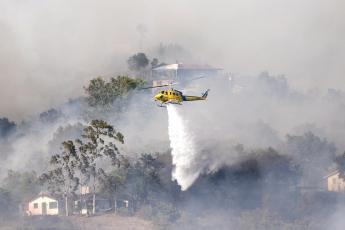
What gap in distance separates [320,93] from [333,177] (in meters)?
55.1

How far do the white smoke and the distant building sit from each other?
58.4 ft

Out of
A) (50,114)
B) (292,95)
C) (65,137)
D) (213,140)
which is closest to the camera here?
(213,140)

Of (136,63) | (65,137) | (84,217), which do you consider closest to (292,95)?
(136,63)

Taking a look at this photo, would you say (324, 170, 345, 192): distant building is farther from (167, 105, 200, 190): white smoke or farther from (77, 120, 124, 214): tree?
(77, 120, 124, 214): tree

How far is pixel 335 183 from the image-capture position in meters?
128

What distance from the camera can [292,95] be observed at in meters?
177

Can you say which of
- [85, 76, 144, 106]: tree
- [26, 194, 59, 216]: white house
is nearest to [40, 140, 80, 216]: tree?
[26, 194, 59, 216]: white house

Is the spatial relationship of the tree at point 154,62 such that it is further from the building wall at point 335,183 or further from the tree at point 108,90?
the building wall at point 335,183

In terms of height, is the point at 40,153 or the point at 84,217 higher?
the point at 40,153

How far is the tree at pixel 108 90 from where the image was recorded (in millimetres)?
134500

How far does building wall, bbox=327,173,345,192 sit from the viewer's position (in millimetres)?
125125

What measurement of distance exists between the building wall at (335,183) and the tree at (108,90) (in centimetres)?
2645

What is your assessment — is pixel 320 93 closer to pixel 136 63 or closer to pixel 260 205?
pixel 136 63

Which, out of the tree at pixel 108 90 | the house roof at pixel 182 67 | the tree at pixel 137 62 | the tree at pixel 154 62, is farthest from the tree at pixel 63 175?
the tree at pixel 154 62
